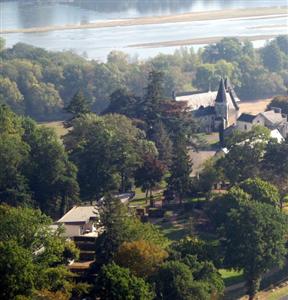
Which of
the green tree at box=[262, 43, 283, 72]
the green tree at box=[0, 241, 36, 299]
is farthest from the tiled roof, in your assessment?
the green tree at box=[262, 43, 283, 72]

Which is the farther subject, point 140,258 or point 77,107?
point 77,107

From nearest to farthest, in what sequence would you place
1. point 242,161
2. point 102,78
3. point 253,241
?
point 253,241, point 242,161, point 102,78

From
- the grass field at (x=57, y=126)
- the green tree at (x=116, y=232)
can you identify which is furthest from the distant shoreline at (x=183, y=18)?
the green tree at (x=116, y=232)

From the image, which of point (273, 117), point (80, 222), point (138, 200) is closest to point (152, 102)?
point (273, 117)

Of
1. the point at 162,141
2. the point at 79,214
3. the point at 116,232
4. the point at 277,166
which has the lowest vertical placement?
the point at 79,214

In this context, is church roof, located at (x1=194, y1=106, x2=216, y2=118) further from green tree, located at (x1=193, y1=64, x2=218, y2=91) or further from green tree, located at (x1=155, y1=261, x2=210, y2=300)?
green tree, located at (x1=155, y1=261, x2=210, y2=300)

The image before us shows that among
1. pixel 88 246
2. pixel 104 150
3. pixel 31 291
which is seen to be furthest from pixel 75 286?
pixel 104 150

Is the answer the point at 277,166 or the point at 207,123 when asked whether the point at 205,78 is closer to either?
the point at 207,123

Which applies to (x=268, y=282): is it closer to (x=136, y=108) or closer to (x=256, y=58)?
(x=136, y=108)
